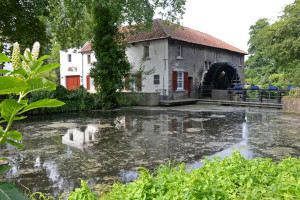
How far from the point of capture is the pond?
464cm

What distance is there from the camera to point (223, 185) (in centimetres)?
275

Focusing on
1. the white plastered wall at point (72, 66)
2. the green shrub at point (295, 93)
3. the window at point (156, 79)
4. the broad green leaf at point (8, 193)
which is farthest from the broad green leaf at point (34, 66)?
the white plastered wall at point (72, 66)

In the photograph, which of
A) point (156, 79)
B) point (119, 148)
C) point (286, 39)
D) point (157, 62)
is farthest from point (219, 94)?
point (119, 148)

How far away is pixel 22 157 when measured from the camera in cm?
585

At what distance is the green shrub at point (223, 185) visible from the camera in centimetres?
242

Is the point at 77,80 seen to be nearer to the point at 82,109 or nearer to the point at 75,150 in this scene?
the point at 82,109

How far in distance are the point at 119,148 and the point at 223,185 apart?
167 inches

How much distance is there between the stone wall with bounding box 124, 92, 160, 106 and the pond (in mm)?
9081

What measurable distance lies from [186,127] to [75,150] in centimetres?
476

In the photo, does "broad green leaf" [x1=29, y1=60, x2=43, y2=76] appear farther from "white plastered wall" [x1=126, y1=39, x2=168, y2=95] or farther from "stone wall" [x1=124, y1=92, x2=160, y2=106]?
"white plastered wall" [x1=126, y1=39, x2=168, y2=95]

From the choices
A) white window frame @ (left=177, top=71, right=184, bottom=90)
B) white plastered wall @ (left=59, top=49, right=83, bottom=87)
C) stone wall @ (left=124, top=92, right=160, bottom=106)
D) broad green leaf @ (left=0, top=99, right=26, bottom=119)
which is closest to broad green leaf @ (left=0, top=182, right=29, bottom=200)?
broad green leaf @ (left=0, top=99, right=26, bottom=119)

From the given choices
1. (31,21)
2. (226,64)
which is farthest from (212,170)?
(226,64)

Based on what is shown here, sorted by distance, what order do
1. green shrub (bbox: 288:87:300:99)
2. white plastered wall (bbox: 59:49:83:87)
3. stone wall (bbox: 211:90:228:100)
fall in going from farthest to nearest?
white plastered wall (bbox: 59:49:83:87), stone wall (bbox: 211:90:228:100), green shrub (bbox: 288:87:300:99)

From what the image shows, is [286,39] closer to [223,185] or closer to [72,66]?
[223,185]
